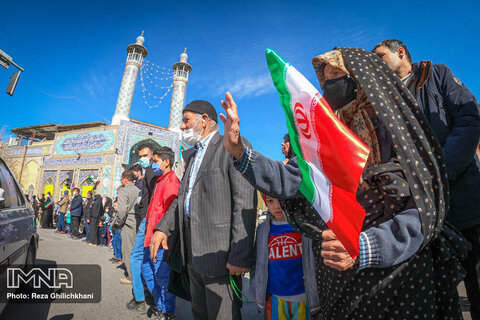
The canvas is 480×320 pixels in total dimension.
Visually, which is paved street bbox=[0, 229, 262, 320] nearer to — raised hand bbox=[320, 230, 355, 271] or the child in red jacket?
the child in red jacket

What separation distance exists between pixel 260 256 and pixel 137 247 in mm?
1676

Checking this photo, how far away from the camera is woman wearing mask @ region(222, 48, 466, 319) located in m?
0.71

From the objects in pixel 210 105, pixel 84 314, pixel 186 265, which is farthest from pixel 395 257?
pixel 84 314

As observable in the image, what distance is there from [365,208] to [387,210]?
7 centimetres

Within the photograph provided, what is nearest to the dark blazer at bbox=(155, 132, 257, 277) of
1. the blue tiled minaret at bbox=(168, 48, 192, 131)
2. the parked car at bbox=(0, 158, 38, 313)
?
the parked car at bbox=(0, 158, 38, 313)

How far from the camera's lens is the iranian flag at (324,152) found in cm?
69

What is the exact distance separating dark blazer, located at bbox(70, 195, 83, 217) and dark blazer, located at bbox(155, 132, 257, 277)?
9.05 m

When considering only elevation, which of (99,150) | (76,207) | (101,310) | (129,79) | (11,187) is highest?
(129,79)

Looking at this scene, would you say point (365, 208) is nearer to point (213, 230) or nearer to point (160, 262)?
point (213, 230)

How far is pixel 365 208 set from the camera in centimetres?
83

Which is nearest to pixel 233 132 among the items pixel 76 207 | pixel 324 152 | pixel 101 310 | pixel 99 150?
pixel 324 152

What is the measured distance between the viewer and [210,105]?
217 cm

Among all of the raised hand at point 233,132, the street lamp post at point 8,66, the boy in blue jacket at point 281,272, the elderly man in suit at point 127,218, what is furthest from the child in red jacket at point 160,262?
the street lamp post at point 8,66

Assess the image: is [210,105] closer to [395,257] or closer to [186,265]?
[186,265]
